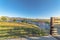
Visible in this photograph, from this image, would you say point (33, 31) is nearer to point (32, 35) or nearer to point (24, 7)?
point (32, 35)

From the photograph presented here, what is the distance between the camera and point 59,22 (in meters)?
5.31

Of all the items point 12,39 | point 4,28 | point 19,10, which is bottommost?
point 12,39

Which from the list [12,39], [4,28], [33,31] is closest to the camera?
[12,39]

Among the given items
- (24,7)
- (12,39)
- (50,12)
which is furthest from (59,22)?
(12,39)

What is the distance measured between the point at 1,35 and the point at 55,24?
82.0 inches

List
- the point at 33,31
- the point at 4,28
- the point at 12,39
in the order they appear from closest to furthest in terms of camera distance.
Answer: the point at 12,39 < the point at 4,28 < the point at 33,31

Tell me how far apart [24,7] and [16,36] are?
42.2 inches

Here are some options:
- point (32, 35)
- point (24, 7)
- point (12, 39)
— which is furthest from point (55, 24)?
point (12, 39)

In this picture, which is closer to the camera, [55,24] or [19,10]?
[19,10]

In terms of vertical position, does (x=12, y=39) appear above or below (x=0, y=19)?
below

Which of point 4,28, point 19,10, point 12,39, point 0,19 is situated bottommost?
point 12,39

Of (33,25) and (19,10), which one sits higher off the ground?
(19,10)

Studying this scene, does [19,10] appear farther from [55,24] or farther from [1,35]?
[55,24]

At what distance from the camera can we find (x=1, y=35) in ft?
Result: 15.6
